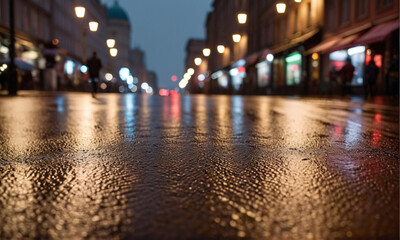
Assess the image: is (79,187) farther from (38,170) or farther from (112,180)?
(38,170)

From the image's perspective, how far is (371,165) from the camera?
3.11 metres

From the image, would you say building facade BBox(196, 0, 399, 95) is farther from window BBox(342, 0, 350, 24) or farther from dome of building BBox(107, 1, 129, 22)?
dome of building BBox(107, 1, 129, 22)

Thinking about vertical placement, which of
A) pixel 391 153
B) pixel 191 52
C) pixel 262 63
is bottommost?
pixel 391 153

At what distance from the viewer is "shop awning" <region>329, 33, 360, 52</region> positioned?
66.4ft

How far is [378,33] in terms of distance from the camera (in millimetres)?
17656

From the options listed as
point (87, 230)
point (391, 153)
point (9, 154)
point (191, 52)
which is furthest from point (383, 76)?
point (191, 52)

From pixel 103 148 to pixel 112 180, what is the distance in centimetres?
142

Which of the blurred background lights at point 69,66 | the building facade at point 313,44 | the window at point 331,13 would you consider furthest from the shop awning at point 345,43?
the blurred background lights at point 69,66

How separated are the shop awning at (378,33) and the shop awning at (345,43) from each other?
565mm

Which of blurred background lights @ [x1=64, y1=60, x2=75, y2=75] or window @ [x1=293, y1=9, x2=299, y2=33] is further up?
window @ [x1=293, y1=9, x2=299, y2=33]

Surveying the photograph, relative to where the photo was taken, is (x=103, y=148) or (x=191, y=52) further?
(x=191, y=52)

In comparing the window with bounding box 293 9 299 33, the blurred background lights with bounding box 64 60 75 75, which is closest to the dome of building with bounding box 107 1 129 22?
the blurred background lights with bounding box 64 60 75 75

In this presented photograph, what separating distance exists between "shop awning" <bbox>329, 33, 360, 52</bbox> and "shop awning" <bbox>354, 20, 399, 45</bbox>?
22.2 inches

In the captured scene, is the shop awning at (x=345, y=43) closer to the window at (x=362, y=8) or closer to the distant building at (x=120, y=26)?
the window at (x=362, y=8)
